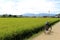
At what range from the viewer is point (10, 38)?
12.4 meters

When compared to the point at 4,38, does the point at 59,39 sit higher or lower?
lower

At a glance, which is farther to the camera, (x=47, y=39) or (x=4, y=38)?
(x=47, y=39)

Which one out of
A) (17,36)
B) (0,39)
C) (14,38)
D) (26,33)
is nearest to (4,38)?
(0,39)

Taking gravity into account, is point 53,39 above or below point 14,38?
below

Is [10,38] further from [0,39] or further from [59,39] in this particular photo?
[59,39]

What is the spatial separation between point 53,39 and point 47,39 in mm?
531

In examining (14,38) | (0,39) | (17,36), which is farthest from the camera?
(17,36)

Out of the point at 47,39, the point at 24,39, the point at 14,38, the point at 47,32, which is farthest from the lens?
the point at 47,32

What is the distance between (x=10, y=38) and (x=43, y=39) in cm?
574

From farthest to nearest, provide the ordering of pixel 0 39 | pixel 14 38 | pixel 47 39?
1. pixel 47 39
2. pixel 14 38
3. pixel 0 39

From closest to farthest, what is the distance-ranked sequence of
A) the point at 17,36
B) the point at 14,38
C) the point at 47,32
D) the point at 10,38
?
the point at 10,38 < the point at 14,38 < the point at 17,36 < the point at 47,32

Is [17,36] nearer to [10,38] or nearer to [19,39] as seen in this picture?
[19,39]

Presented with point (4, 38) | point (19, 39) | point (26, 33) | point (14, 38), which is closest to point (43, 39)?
point (26, 33)

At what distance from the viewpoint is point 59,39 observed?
17.6 meters
